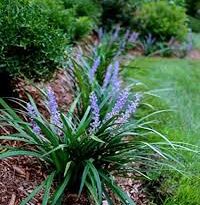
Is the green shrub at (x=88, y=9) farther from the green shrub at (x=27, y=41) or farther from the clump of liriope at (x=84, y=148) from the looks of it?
the clump of liriope at (x=84, y=148)

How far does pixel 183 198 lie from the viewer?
3059 millimetres

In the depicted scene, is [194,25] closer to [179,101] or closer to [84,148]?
[179,101]

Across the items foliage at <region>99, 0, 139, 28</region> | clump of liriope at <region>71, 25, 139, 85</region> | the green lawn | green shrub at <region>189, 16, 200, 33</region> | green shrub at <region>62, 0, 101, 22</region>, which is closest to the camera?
the green lawn

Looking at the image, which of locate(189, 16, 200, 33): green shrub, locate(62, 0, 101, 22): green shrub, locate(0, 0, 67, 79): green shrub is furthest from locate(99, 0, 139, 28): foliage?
locate(0, 0, 67, 79): green shrub

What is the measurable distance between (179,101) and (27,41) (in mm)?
→ 2453

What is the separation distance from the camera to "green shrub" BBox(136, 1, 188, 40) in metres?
8.82

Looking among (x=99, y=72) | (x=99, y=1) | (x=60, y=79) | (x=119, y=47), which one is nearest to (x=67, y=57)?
(x=99, y=72)

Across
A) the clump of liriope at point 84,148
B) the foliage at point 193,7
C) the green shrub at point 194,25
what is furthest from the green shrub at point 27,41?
the foliage at point 193,7

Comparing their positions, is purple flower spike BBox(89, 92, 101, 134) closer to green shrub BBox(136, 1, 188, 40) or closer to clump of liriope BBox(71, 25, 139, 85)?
clump of liriope BBox(71, 25, 139, 85)

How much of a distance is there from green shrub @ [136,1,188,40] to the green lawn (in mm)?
1008

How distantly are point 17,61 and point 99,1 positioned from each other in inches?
210

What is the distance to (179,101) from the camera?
5.29 m

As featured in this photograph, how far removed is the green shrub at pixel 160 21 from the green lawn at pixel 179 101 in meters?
1.01

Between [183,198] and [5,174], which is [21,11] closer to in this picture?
[5,174]
